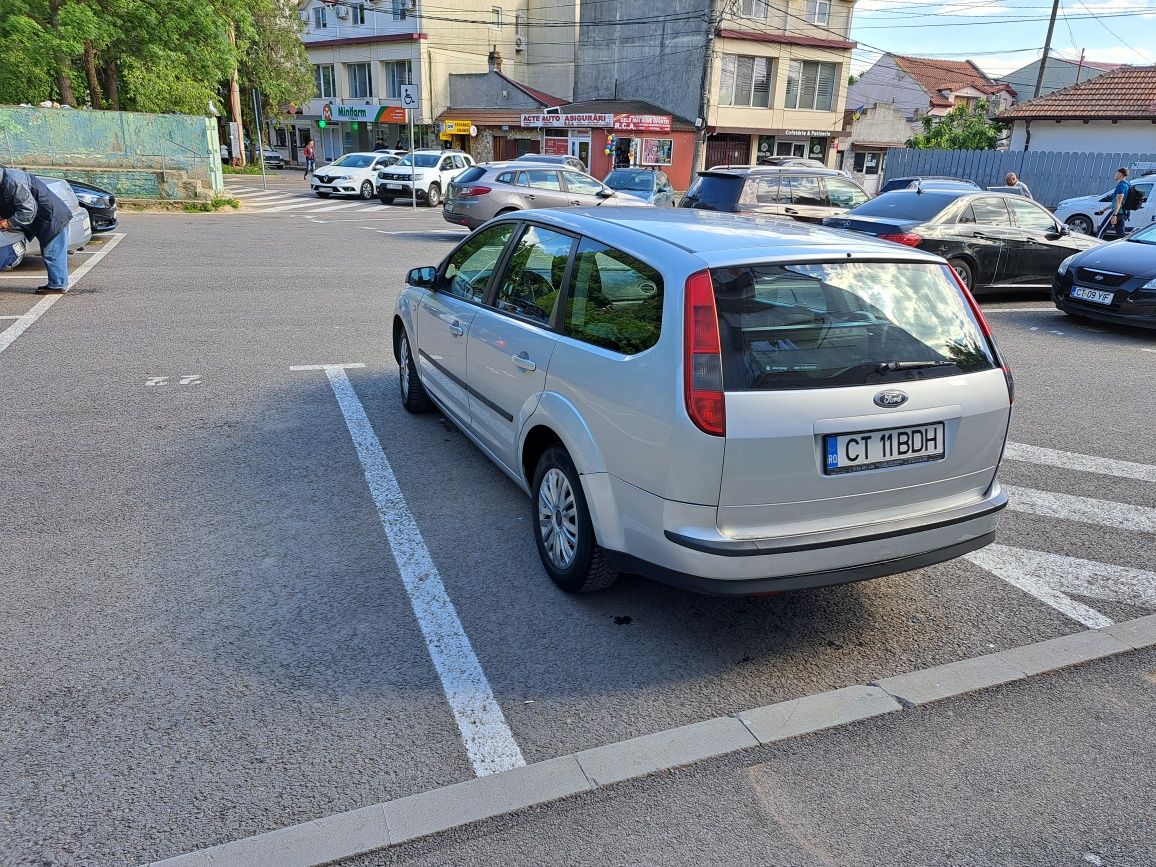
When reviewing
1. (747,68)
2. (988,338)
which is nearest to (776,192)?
(988,338)

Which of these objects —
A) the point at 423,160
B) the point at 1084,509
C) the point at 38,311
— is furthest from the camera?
the point at 423,160

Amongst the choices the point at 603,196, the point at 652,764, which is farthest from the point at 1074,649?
the point at 603,196

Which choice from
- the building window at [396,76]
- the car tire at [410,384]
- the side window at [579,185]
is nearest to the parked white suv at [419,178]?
the side window at [579,185]

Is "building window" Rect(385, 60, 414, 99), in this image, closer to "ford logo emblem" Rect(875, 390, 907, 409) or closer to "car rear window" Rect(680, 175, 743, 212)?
"car rear window" Rect(680, 175, 743, 212)

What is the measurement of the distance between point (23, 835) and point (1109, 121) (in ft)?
109

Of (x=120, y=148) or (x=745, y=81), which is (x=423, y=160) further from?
(x=745, y=81)

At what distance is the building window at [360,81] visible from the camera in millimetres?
50781

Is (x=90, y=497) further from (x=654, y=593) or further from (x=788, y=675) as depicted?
(x=788, y=675)

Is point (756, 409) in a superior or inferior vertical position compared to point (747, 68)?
inferior

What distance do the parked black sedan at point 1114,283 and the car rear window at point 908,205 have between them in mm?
1808

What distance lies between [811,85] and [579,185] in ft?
92.7

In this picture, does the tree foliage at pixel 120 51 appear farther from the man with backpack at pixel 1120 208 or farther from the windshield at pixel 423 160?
the man with backpack at pixel 1120 208

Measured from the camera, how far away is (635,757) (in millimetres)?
2916

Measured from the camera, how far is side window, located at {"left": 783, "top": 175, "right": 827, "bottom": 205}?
46.9ft
